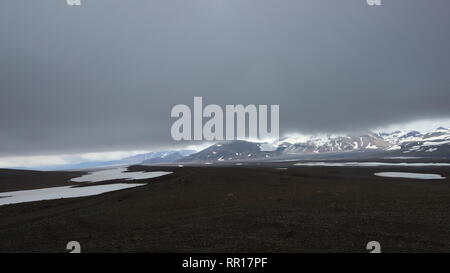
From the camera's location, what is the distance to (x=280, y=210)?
63.4 feet

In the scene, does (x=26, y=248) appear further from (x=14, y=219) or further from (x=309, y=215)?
(x=309, y=215)

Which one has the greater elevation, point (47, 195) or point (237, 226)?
point (237, 226)

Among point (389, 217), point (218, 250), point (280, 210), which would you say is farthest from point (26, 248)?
point (389, 217)

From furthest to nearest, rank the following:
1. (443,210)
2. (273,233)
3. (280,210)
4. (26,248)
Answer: (280,210) < (443,210) < (273,233) < (26,248)

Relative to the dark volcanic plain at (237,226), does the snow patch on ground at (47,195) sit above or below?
below

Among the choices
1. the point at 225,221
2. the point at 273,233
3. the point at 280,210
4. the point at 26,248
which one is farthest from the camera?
the point at 280,210

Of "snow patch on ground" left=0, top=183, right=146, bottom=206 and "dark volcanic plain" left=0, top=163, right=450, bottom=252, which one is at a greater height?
"dark volcanic plain" left=0, top=163, right=450, bottom=252

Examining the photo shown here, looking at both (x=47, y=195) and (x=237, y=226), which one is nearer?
(x=237, y=226)

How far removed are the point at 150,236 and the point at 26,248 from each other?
5.23 m

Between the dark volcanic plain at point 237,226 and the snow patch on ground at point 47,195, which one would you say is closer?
the dark volcanic plain at point 237,226

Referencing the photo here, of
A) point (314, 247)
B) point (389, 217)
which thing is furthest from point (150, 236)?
point (389, 217)

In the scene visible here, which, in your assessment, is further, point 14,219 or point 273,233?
point 14,219
